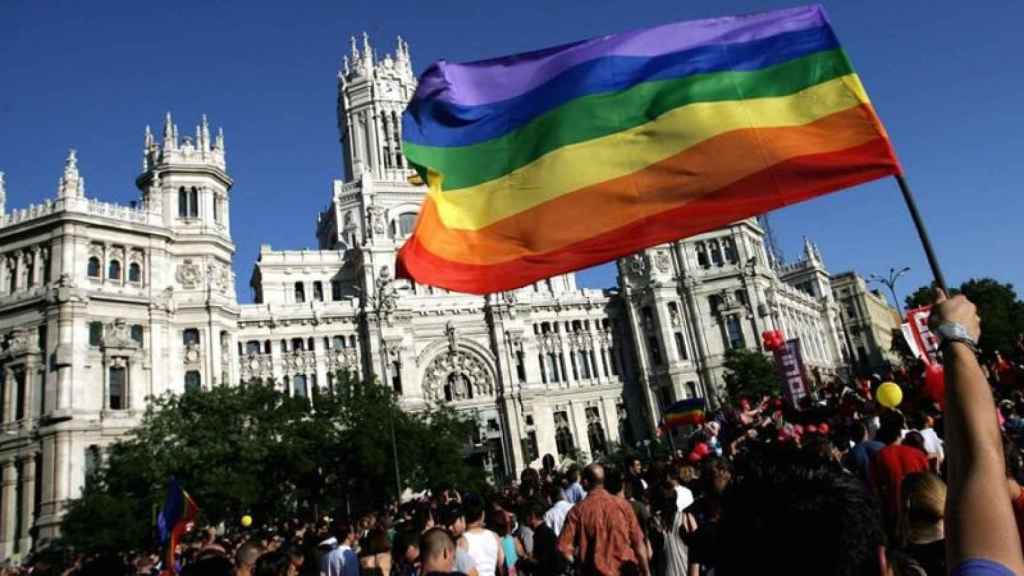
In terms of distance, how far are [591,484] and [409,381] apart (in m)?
47.6

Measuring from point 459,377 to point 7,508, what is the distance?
3083cm

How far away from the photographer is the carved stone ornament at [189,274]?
151 feet

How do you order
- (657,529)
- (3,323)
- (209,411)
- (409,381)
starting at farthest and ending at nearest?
1. (409,381)
2. (3,323)
3. (209,411)
4. (657,529)

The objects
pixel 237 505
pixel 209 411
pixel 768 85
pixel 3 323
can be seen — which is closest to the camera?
pixel 768 85

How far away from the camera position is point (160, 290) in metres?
44.7

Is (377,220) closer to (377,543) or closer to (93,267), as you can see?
(93,267)

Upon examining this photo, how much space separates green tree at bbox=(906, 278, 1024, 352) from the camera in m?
66.4

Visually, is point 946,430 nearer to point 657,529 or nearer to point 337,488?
point 657,529

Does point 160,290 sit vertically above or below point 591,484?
above

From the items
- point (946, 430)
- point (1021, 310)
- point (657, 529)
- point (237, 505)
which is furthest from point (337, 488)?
point (1021, 310)

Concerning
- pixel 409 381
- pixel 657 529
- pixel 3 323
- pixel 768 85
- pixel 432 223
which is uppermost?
pixel 3 323

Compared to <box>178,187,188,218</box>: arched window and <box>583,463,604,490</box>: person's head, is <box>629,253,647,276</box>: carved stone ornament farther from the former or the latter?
<box>583,463,604,490</box>: person's head

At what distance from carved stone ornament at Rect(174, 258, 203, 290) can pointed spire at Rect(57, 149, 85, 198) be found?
740 centimetres

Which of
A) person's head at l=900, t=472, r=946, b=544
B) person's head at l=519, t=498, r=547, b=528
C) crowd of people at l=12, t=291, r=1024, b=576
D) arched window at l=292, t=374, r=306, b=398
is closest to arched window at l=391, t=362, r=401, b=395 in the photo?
arched window at l=292, t=374, r=306, b=398
